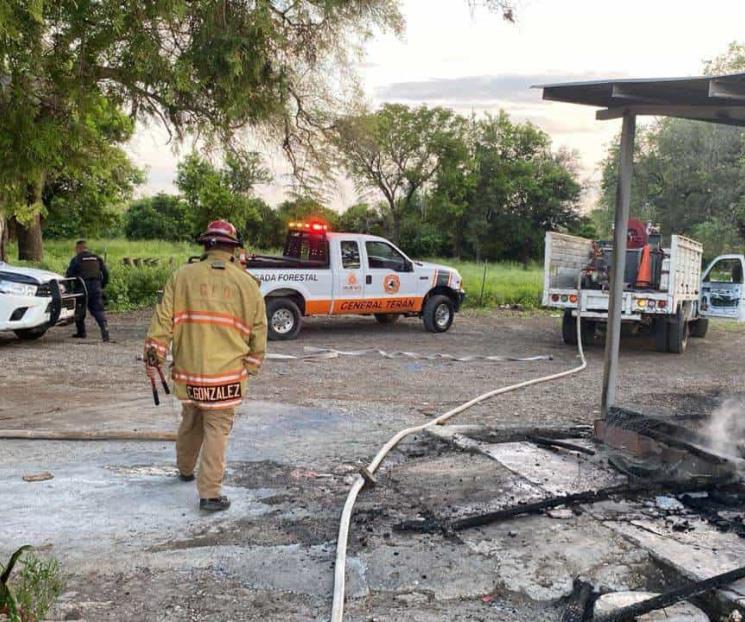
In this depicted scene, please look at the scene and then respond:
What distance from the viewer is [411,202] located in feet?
189

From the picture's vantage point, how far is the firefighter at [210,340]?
478 cm

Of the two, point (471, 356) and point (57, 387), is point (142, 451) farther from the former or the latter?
point (471, 356)

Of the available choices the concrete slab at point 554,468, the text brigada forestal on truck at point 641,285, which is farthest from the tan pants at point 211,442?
the text brigada forestal on truck at point 641,285

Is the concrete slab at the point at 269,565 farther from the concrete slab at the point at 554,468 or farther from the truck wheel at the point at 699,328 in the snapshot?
the truck wheel at the point at 699,328

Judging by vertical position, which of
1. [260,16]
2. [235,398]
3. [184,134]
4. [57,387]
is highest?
[260,16]

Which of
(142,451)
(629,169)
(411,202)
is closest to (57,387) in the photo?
(142,451)

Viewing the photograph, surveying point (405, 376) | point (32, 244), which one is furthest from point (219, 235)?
point (32, 244)

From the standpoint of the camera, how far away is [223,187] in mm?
36594

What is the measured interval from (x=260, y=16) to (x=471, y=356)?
19.3 feet

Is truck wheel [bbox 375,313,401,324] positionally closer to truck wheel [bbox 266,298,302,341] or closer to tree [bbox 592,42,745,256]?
truck wheel [bbox 266,298,302,341]

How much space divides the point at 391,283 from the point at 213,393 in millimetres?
9934

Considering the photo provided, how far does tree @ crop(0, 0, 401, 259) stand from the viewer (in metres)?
8.09

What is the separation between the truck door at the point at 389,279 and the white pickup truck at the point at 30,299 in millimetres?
5209

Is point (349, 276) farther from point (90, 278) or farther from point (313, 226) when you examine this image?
point (90, 278)
